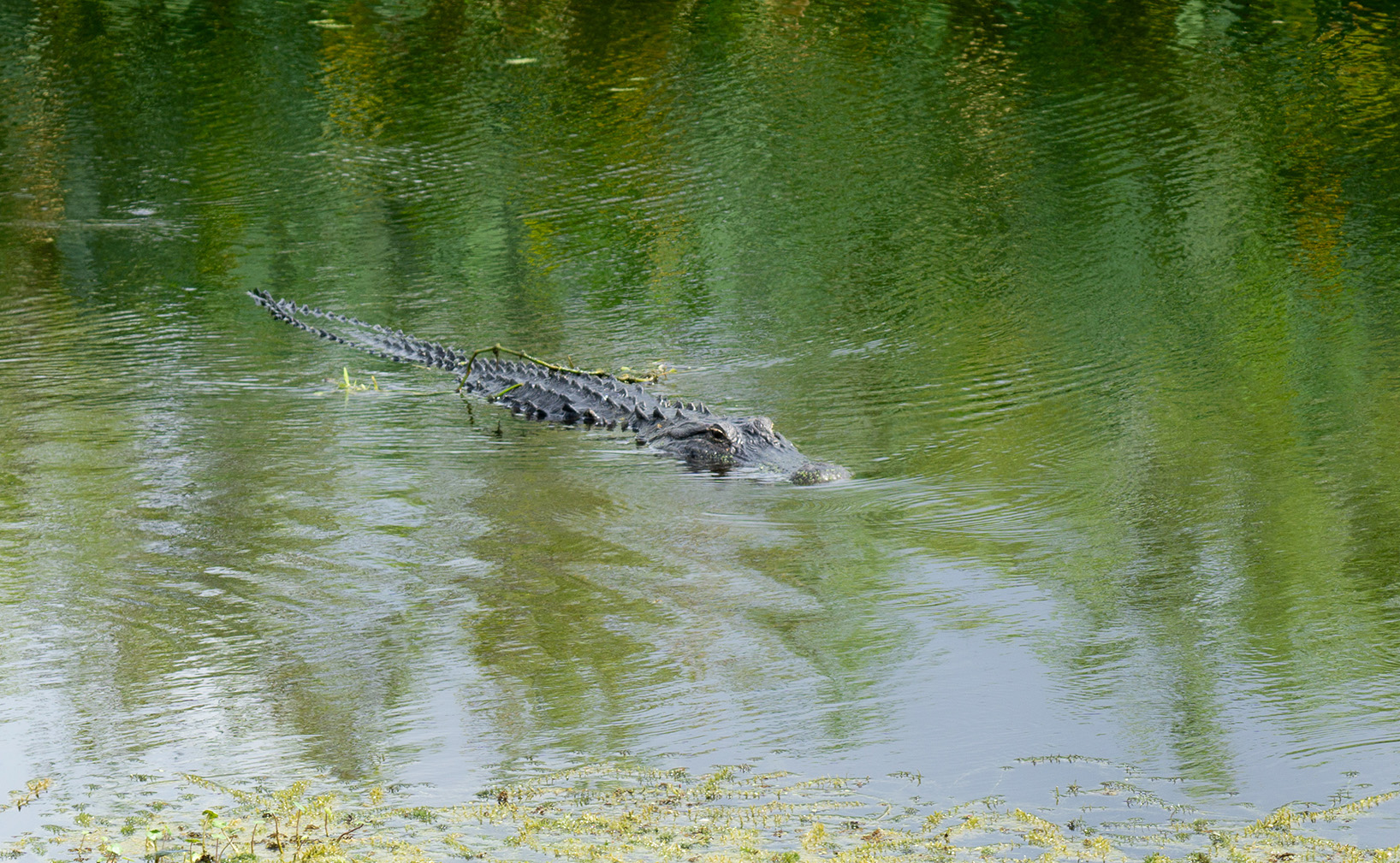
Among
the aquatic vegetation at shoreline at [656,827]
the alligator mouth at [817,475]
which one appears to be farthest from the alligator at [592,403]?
the aquatic vegetation at shoreline at [656,827]

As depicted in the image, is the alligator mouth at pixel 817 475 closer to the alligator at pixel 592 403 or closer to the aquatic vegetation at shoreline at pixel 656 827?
the alligator at pixel 592 403

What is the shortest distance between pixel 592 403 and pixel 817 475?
5.95 ft

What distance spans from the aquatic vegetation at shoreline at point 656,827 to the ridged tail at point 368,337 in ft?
17.6

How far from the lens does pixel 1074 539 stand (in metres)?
5.85

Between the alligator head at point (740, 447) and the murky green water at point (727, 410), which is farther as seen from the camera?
the alligator head at point (740, 447)

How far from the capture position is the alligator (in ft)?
23.2

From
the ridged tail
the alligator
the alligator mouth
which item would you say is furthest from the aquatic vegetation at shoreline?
the ridged tail

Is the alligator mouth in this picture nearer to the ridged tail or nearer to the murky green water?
the murky green water

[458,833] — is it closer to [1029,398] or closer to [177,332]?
[1029,398]

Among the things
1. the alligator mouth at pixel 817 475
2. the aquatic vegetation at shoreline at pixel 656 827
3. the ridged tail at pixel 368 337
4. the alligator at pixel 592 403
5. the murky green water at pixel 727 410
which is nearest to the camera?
the aquatic vegetation at shoreline at pixel 656 827

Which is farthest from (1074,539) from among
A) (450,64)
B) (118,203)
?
(450,64)

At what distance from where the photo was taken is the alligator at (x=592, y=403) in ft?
23.2

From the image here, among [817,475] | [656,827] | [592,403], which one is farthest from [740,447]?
[656,827]

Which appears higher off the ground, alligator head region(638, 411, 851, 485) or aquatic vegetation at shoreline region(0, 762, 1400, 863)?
aquatic vegetation at shoreline region(0, 762, 1400, 863)
